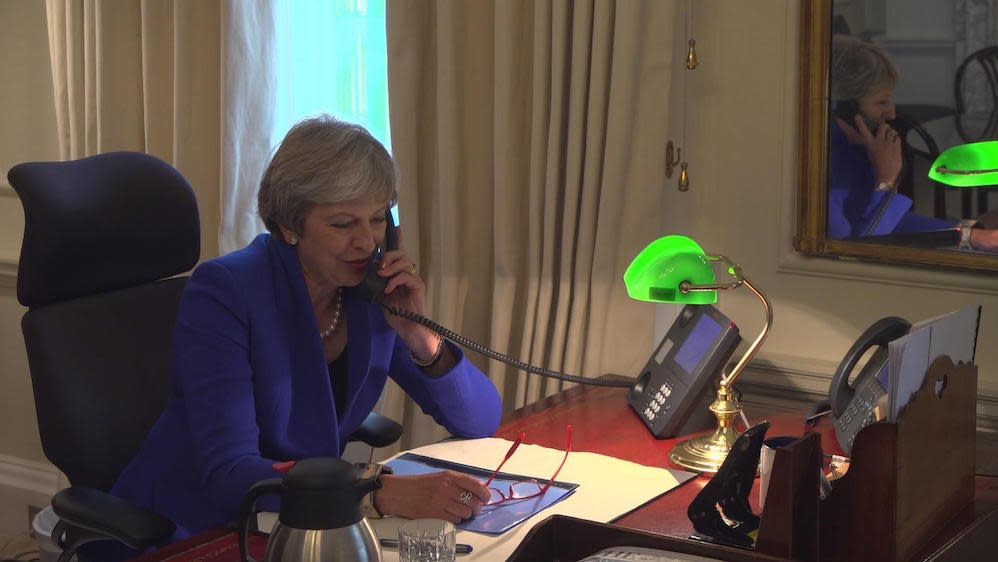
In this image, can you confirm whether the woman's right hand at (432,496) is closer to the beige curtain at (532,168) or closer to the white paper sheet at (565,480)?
the white paper sheet at (565,480)

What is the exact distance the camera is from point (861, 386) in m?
2.00

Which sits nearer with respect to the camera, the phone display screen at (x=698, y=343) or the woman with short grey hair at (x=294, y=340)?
the woman with short grey hair at (x=294, y=340)

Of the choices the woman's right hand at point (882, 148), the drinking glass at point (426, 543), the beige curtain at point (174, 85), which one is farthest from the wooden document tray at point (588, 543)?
the beige curtain at point (174, 85)

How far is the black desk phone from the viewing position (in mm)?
2125

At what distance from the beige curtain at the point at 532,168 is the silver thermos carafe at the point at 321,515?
1.46 meters

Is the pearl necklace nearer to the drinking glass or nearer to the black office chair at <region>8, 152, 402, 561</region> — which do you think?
the black office chair at <region>8, 152, 402, 561</region>

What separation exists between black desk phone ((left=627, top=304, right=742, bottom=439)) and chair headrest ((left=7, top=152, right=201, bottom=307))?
0.96m

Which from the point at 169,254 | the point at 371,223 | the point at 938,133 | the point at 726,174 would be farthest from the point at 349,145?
the point at 938,133

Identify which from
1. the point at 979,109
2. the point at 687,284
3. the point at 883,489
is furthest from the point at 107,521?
the point at 979,109

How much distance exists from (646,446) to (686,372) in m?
0.16

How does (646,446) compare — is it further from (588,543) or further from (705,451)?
(588,543)

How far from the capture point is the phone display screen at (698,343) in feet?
7.05

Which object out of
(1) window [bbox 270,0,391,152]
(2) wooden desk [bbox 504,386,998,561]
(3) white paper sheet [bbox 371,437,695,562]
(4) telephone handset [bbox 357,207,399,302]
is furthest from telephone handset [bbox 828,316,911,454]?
(1) window [bbox 270,0,391,152]

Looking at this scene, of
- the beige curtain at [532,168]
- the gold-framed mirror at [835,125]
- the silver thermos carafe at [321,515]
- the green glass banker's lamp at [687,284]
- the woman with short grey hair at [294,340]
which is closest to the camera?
the silver thermos carafe at [321,515]
